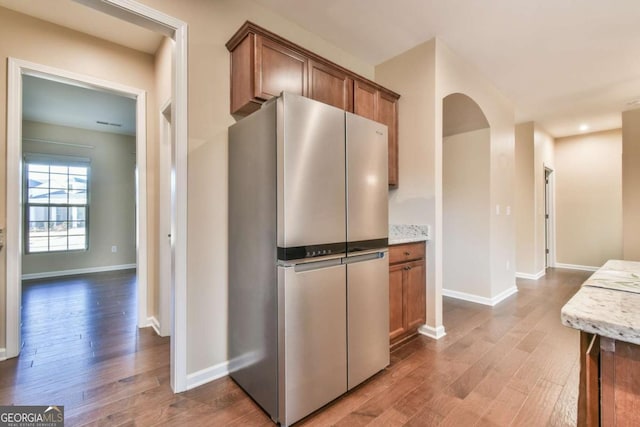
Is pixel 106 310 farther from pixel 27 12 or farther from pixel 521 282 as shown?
pixel 521 282

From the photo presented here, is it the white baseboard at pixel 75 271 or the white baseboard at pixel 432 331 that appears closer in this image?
the white baseboard at pixel 432 331

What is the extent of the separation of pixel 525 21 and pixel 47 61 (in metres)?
4.19

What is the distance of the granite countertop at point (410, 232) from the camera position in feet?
8.72

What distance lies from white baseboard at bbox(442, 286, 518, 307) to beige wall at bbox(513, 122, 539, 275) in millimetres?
1353

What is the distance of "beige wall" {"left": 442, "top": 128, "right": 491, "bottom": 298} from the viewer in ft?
11.9

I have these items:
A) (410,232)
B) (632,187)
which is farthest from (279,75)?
(632,187)

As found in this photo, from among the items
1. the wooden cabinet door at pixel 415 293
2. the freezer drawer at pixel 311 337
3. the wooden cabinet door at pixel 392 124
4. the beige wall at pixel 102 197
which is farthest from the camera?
the beige wall at pixel 102 197

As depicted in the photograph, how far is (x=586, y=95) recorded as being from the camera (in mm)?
4043

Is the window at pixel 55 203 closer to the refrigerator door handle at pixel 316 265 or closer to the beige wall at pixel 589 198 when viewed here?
the refrigerator door handle at pixel 316 265

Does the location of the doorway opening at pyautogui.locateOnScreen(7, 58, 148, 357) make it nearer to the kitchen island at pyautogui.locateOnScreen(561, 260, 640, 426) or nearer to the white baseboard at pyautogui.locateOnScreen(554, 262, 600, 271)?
the kitchen island at pyautogui.locateOnScreen(561, 260, 640, 426)

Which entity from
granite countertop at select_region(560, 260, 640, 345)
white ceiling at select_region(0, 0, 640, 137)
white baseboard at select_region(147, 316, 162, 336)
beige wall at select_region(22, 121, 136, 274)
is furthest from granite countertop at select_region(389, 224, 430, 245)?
beige wall at select_region(22, 121, 136, 274)

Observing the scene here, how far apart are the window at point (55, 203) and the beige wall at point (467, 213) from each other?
6.64 m

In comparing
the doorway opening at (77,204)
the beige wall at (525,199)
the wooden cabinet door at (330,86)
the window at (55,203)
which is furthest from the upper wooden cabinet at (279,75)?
the window at (55,203)

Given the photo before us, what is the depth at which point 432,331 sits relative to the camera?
272 centimetres
